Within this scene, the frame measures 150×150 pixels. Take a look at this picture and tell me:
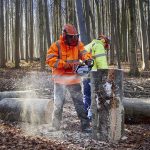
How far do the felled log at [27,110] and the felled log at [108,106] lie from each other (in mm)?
1695

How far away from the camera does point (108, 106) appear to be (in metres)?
6.79

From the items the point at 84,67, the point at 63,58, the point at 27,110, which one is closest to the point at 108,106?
the point at 84,67

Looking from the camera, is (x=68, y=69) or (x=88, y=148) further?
(x=68, y=69)

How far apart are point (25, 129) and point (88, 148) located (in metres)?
2.00

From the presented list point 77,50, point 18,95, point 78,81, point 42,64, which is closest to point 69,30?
point 77,50

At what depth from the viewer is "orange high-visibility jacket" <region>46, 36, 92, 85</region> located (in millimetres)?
7223

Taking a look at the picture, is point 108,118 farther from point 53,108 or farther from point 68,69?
point 53,108

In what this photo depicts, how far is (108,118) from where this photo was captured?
22.2 feet

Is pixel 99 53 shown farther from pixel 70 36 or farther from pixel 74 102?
pixel 74 102

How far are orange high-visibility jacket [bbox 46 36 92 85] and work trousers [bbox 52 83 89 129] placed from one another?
0.15m

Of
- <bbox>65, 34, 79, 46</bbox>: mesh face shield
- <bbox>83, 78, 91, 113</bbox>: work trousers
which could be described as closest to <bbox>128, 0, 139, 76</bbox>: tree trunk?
<bbox>83, 78, 91, 113</bbox>: work trousers

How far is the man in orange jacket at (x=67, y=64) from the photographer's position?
728 cm

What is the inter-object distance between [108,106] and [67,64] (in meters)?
1.17

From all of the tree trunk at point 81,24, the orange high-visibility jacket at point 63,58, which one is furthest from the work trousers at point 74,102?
the tree trunk at point 81,24
